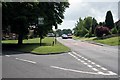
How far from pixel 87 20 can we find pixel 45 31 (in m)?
77.1

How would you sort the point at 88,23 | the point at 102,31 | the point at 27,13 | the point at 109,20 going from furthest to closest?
the point at 88,23
the point at 109,20
the point at 102,31
the point at 27,13

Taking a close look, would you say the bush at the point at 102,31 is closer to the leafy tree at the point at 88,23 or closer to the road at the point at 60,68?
the leafy tree at the point at 88,23

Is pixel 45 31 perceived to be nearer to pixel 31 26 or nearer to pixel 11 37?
pixel 31 26

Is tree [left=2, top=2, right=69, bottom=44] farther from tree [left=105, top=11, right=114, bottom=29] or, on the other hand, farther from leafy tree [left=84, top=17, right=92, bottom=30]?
leafy tree [left=84, top=17, right=92, bottom=30]

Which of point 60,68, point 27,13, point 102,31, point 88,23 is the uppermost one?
point 88,23

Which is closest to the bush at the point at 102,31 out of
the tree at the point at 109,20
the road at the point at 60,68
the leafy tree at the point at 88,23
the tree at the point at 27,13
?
the tree at the point at 109,20

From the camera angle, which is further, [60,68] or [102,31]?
[102,31]

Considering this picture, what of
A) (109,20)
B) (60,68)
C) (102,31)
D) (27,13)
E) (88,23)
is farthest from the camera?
(88,23)

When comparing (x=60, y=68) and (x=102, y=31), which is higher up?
(x=102, y=31)

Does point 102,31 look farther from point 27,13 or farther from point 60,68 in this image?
point 60,68

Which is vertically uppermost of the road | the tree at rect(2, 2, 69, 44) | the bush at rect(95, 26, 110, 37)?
→ the tree at rect(2, 2, 69, 44)

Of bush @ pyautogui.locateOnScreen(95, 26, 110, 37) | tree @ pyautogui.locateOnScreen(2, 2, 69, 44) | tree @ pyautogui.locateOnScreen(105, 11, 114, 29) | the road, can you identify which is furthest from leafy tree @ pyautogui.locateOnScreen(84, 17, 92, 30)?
the road

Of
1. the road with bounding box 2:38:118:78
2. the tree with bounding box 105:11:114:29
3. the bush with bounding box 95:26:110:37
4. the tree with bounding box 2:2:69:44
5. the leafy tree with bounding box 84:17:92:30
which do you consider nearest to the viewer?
the road with bounding box 2:38:118:78

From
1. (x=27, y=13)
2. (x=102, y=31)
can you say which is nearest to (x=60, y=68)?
(x=27, y=13)
